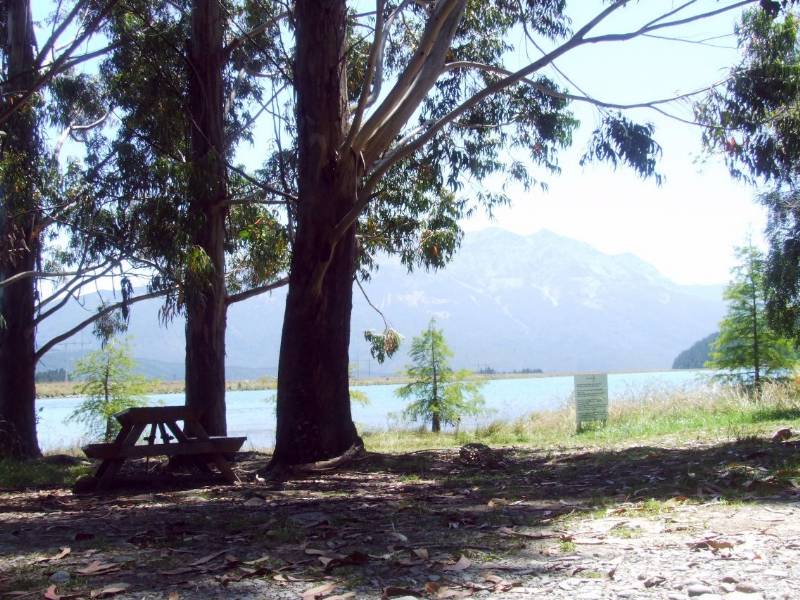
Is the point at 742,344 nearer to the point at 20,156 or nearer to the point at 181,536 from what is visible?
the point at 20,156

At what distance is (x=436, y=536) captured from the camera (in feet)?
13.6

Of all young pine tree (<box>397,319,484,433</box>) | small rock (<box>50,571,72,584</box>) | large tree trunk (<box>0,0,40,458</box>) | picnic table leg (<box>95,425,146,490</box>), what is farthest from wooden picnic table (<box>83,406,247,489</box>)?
young pine tree (<box>397,319,484,433</box>)

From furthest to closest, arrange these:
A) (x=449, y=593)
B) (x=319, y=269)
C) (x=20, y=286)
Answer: (x=20, y=286) < (x=319, y=269) < (x=449, y=593)

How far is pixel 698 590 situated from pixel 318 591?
1.37 meters

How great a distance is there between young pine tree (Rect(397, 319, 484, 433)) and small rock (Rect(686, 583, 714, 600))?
17071 millimetres

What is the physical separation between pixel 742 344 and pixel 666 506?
55.8 ft

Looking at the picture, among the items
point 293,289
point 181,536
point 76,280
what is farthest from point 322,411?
point 76,280

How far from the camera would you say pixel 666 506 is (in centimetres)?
462

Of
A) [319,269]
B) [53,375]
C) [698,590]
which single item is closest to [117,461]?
[319,269]

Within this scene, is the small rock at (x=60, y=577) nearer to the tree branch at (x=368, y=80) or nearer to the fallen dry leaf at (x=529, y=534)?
the fallen dry leaf at (x=529, y=534)

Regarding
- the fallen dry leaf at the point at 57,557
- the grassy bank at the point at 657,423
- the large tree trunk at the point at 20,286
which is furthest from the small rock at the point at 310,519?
the large tree trunk at the point at 20,286

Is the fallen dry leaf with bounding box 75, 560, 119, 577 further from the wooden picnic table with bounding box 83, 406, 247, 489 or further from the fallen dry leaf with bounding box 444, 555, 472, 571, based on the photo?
the wooden picnic table with bounding box 83, 406, 247, 489

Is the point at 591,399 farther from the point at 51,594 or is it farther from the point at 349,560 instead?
the point at 51,594

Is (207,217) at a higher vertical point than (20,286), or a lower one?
higher
